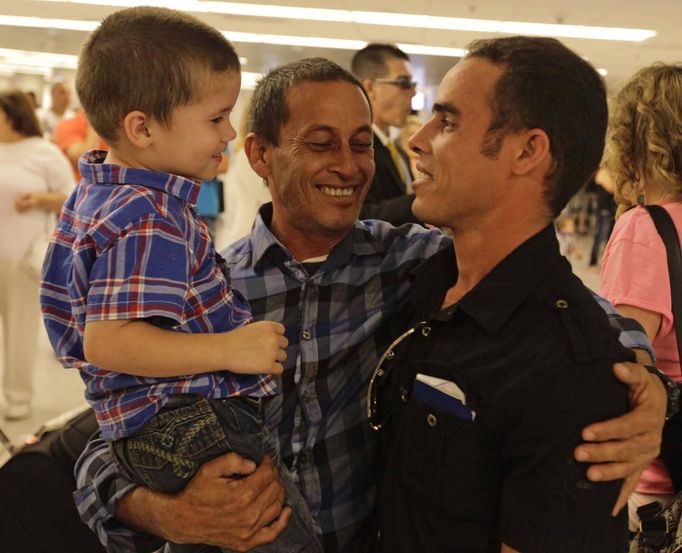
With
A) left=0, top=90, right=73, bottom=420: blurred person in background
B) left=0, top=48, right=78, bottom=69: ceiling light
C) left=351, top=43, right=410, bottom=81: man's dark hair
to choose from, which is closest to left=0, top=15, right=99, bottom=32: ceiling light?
left=0, top=48, right=78, bottom=69: ceiling light

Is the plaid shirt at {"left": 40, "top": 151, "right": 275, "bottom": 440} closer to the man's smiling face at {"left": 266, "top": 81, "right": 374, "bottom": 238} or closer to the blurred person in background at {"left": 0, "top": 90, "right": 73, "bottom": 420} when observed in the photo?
the man's smiling face at {"left": 266, "top": 81, "right": 374, "bottom": 238}

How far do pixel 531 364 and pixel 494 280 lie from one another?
0.19m

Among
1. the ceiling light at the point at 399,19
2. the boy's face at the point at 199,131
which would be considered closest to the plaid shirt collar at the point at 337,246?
the boy's face at the point at 199,131

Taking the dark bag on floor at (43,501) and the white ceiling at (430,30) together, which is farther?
the white ceiling at (430,30)

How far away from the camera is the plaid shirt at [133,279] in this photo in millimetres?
1197

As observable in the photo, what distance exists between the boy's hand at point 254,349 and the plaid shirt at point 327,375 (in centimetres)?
30

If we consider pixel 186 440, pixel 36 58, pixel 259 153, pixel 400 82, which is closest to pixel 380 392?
pixel 186 440

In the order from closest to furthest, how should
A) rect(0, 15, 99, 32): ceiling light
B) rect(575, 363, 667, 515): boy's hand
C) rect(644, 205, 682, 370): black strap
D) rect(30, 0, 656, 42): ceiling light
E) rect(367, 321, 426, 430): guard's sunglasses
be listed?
rect(575, 363, 667, 515): boy's hand
rect(367, 321, 426, 430): guard's sunglasses
rect(644, 205, 682, 370): black strap
rect(30, 0, 656, 42): ceiling light
rect(0, 15, 99, 32): ceiling light

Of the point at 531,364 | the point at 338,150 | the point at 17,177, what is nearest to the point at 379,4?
the point at 17,177

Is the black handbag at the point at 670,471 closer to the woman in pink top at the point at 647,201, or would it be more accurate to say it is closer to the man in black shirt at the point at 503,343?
the woman in pink top at the point at 647,201

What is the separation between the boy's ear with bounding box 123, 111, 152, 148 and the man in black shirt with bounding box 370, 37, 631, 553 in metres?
0.53

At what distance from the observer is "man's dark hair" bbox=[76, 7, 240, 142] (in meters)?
1.25

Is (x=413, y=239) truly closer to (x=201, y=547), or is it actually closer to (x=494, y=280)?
(x=494, y=280)

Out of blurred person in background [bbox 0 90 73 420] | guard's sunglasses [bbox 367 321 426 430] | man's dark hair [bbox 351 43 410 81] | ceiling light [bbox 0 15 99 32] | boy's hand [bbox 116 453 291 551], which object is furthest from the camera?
ceiling light [bbox 0 15 99 32]
